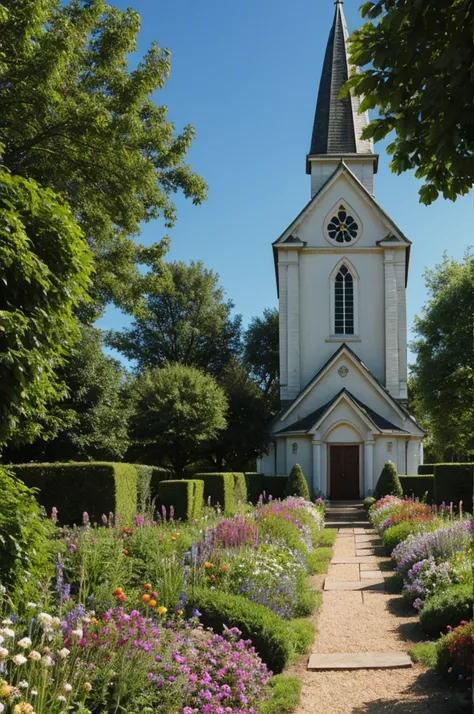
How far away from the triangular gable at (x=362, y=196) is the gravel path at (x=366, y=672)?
26850 millimetres

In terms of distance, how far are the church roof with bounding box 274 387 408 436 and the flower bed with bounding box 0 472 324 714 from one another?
21.7 metres

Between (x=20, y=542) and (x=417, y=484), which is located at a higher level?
(x=20, y=542)

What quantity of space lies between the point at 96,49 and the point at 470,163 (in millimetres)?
15665

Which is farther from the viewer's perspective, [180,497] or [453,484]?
[453,484]

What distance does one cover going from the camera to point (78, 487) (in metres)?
15.7

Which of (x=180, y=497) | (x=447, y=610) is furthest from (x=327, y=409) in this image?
(x=447, y=610)

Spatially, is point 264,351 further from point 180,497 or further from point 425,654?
point 425,654

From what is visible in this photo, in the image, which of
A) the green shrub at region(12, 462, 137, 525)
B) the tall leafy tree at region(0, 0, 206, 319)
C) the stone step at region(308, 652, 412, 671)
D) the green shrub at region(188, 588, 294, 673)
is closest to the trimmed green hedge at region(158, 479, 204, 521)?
the green shrub at region(12, 462, 137, 525)

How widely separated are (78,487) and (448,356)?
28.2 meters

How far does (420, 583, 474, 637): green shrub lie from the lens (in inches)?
298

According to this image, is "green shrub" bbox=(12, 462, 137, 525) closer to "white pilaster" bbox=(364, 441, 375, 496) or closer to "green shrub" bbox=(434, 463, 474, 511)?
"green shrub" bbox=(434, 463, 474, 511)

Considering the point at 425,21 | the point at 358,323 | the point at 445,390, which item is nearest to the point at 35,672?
the point at 425,21

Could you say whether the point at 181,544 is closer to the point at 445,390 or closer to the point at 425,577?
the point at 425,577

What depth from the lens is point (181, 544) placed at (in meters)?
10.0
